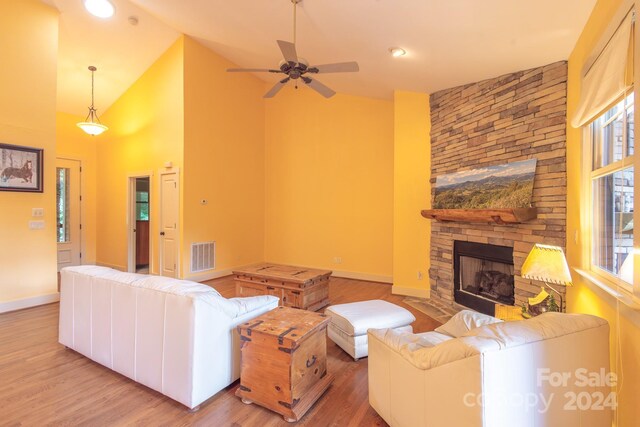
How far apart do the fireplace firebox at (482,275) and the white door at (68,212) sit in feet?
24.7

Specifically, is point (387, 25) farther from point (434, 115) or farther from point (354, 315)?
point (354, 315)

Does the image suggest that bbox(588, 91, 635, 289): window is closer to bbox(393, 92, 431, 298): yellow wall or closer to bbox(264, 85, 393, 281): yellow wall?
bbox(393, 92, 431, 298): yellow wall

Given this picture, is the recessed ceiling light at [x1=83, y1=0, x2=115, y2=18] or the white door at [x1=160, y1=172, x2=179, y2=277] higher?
the recessed ceiling light at [x1=83, y1=0, x2=115, y2=18]

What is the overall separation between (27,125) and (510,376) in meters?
5.80

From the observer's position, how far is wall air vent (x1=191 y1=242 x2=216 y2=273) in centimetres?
532

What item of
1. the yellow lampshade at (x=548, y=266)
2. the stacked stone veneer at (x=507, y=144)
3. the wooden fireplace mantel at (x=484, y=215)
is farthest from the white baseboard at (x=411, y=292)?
the yellow lampshade at (x=548, y=266)

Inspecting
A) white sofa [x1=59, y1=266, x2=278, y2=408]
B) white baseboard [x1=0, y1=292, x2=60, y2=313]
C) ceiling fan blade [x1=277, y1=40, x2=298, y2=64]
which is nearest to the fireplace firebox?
white sofa [x1=59, y1=266, x2=278, y2=408]

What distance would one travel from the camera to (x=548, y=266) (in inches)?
85.9

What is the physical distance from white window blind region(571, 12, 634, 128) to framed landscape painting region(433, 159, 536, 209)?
36.5 inches

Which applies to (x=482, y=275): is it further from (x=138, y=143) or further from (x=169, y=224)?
(x=138, y=143)

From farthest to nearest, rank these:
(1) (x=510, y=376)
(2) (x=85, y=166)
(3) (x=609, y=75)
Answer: (2) (x=85, y=166)
(3) (x=609, y=75)
(1) (x=510, y=376)

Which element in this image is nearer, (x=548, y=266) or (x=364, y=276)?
(x=548, y=266)

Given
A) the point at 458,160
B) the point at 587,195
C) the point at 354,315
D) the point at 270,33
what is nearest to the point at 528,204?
the point at 587,195

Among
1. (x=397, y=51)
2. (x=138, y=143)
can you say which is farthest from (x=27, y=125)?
(x=397, y=51)
